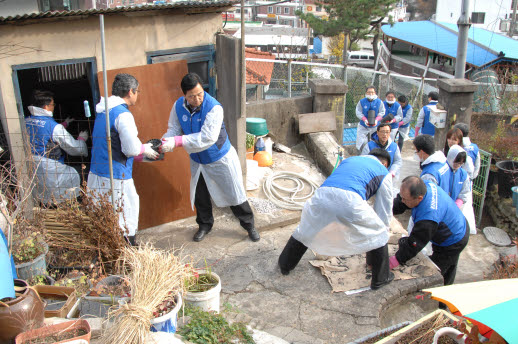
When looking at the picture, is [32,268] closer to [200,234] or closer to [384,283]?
[200,234]

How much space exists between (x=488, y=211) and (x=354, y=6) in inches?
Result: 833

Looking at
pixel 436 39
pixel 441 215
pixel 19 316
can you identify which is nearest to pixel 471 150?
pixel 441 215

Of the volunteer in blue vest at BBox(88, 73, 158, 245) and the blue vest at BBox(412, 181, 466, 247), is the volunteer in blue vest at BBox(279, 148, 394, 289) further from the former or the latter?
the volunteer in blue vest at BBox(88, 73, 158, 245)

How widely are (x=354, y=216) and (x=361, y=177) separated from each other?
0.38m

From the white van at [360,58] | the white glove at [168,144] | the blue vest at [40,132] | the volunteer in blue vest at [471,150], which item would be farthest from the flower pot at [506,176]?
the white van at [360,58]

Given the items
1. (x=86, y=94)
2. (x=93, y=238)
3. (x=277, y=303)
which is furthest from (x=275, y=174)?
(x=86, y=94)

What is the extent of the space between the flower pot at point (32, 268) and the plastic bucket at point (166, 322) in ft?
4.92

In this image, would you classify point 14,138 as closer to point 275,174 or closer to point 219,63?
point 219,63

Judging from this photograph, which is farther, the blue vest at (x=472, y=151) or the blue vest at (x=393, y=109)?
the blue vest at (x=393, y=109)

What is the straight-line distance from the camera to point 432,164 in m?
5.38

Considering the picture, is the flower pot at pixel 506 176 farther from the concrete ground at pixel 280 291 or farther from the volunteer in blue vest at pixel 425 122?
the concrete ground at pixel 280 291

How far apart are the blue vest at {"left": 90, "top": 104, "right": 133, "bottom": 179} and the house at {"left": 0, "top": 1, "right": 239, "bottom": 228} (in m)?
0.19

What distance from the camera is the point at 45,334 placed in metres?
3.08

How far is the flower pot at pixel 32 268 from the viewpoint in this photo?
4.01 m
